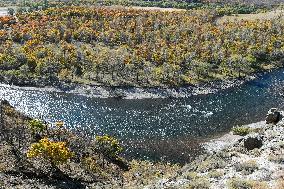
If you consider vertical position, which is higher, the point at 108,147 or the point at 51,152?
the point at 51,152

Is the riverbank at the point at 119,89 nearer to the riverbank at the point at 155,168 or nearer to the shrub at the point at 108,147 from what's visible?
the riverbank at the point at 155,168

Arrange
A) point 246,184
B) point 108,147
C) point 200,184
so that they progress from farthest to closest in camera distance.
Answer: point 108,147 → point 200,184 → point 246,184

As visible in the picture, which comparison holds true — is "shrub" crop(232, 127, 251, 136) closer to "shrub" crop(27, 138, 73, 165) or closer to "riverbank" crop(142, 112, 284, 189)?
"riverbank" crop(142, 112, 284, 189)

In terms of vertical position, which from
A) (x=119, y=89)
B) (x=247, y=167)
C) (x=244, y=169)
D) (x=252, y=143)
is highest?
(x=247, y=167)

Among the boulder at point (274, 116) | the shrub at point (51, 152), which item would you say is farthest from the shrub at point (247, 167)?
the shrub at point (51, 152)

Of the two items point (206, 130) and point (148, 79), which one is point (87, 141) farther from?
point (148, 79)

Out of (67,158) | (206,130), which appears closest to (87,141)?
(67,158)

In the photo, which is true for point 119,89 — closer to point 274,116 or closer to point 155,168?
point 155,168

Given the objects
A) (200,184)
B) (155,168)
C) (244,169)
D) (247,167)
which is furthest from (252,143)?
(155,168)
